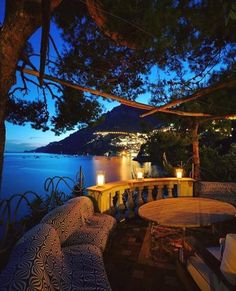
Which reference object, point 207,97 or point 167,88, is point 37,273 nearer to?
point 167,88

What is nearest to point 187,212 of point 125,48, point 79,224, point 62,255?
point 79,224

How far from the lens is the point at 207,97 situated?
5.71 meters

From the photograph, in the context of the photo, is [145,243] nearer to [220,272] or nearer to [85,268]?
[85,268]

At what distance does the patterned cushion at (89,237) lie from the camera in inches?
109

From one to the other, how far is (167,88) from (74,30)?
7.27 feet

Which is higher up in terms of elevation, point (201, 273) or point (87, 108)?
point (87, 108)

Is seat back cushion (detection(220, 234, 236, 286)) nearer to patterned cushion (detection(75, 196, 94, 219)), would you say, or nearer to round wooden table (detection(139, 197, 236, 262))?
round wooden table (detection(139, 197, 236, 262))

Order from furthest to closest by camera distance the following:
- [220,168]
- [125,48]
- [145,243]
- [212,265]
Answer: [220,168], [125,48], [145,243], [212,265]

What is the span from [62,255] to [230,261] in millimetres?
1379

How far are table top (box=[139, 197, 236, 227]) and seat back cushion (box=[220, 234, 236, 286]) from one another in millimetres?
1206

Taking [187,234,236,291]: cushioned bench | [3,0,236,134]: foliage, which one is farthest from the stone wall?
[187,234,236,291]: cushioned bench

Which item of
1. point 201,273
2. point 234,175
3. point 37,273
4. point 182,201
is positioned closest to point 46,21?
point 37,273

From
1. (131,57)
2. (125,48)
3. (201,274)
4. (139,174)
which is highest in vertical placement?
(125,48)

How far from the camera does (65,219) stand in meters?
2.76
